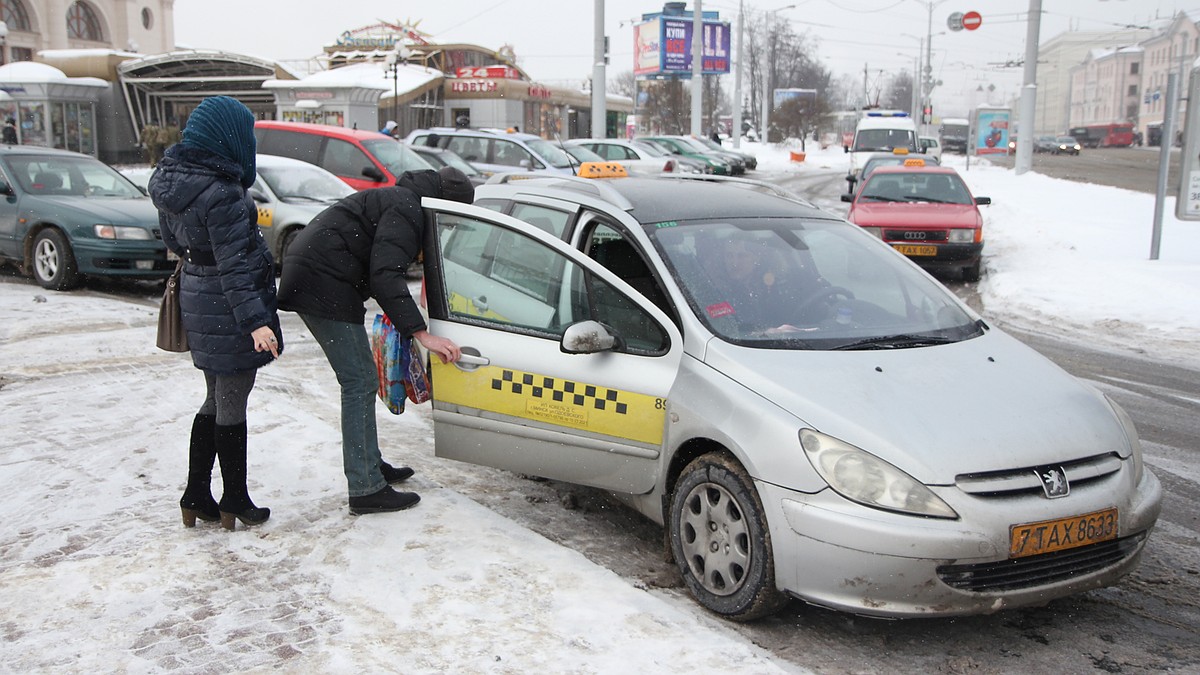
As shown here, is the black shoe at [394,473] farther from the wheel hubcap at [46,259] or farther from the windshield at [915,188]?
the windshield at [915,188]

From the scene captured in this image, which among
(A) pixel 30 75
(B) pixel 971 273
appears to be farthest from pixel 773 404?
(A) pixel 30 75

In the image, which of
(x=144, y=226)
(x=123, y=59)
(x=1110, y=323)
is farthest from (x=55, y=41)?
(x=1110, y=323)

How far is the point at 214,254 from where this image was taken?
419 cm

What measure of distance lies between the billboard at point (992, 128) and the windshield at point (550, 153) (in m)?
55.5

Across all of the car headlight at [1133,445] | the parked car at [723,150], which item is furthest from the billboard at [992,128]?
the car headlight at [1133,445]

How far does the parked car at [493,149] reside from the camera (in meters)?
20.1

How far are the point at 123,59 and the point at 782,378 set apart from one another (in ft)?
136

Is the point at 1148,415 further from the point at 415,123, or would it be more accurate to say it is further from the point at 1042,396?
the point at 415,123

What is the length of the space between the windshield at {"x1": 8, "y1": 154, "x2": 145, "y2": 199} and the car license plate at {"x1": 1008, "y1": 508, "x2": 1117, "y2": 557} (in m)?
11.2

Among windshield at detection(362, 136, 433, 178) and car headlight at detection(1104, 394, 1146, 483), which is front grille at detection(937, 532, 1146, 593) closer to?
car headlight at detection(1104, 394, 1146, 483)

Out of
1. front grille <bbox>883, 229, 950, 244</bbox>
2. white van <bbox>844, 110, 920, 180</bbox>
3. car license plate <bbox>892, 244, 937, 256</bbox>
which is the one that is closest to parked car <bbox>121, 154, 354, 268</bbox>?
front grille <bbox>883, 229, 950, 244</bbox>

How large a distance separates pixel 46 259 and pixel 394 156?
591cm

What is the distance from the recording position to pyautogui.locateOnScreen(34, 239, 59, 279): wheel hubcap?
1095 cm

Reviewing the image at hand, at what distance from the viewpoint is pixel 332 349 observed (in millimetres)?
4633
